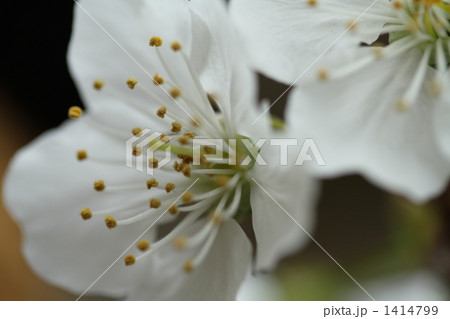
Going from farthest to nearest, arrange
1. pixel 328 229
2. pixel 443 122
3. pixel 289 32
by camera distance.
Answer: pixel 328 229, pixel 289 32, pixel 443 122

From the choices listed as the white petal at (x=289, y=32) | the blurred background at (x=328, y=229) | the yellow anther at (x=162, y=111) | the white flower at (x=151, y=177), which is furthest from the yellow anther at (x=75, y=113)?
the blurred background at (x=328, y=229)

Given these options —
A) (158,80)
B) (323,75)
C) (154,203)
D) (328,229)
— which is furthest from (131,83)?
(328,229)

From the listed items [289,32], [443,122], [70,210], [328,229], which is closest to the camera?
[443,122]

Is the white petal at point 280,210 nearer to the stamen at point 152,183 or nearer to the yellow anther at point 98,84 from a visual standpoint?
the stamen at point 152,183

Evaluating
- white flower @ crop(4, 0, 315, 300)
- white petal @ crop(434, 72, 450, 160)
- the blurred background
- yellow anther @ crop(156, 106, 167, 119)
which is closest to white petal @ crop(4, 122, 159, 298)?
white flower @ crop(4, 0, 315, 300)

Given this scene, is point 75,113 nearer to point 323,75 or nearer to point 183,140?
point 183,140

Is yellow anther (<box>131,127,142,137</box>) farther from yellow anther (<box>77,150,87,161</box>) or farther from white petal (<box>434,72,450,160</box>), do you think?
white petal (<box>434,72,450,160</box>)

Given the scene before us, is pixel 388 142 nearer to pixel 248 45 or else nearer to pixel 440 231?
pixel 248 45
